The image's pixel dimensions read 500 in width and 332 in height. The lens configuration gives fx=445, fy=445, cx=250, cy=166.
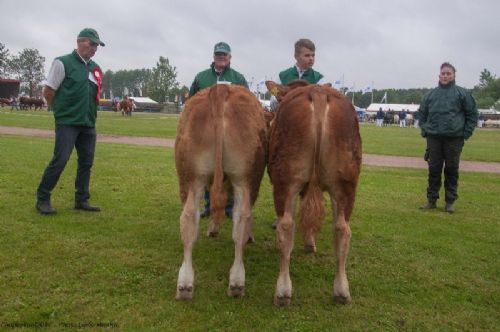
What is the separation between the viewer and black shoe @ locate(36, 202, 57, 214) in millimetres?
6570

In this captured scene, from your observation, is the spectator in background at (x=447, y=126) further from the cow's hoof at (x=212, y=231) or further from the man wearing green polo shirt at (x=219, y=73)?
the cow's hoof at (x=212, y=231)

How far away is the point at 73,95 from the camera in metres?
6.46

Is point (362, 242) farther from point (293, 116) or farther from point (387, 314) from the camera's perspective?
point (293, 116)

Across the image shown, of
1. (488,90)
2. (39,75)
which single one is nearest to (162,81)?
(39,75)

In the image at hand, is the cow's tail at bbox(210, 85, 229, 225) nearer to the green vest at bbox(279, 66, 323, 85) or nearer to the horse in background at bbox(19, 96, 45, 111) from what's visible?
the green vest at bbox(279, 66, 323, 85)

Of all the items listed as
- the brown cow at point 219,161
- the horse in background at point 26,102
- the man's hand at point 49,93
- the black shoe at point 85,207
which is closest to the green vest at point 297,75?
the brown cow at point 219,161

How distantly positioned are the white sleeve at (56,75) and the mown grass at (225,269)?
6.25ft

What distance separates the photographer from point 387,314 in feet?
12.8

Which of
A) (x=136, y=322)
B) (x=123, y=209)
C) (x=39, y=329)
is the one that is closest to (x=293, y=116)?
(x=136, y=322)

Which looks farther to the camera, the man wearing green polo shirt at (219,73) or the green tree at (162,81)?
the green tree at (162,81)

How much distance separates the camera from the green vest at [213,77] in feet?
20.5

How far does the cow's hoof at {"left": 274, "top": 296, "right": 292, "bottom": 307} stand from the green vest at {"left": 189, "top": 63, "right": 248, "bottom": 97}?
331 centimetres

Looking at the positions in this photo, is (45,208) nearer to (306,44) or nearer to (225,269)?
(225,269)

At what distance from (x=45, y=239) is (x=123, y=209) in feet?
6.00
